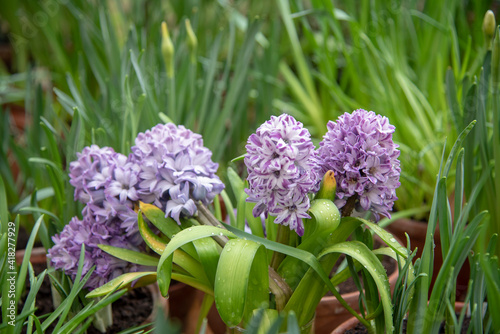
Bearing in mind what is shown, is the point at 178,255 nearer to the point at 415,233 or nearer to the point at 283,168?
the point at 283,168

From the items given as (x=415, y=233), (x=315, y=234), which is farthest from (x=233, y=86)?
(x=315, y=234)

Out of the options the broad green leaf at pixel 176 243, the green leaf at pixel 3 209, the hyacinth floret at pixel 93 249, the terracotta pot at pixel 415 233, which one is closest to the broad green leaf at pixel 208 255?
the broad green leaf at pixel 176 243

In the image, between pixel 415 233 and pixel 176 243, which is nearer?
pixel 176 243

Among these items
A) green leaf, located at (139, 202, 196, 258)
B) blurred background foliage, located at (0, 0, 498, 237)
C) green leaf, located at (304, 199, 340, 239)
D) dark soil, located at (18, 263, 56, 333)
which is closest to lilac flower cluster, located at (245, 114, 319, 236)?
green leaf, located at (304, 199, 340, 239)

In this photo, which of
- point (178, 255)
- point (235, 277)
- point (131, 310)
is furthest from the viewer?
point (131, 310)

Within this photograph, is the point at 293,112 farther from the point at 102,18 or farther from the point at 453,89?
the point at 453,89
